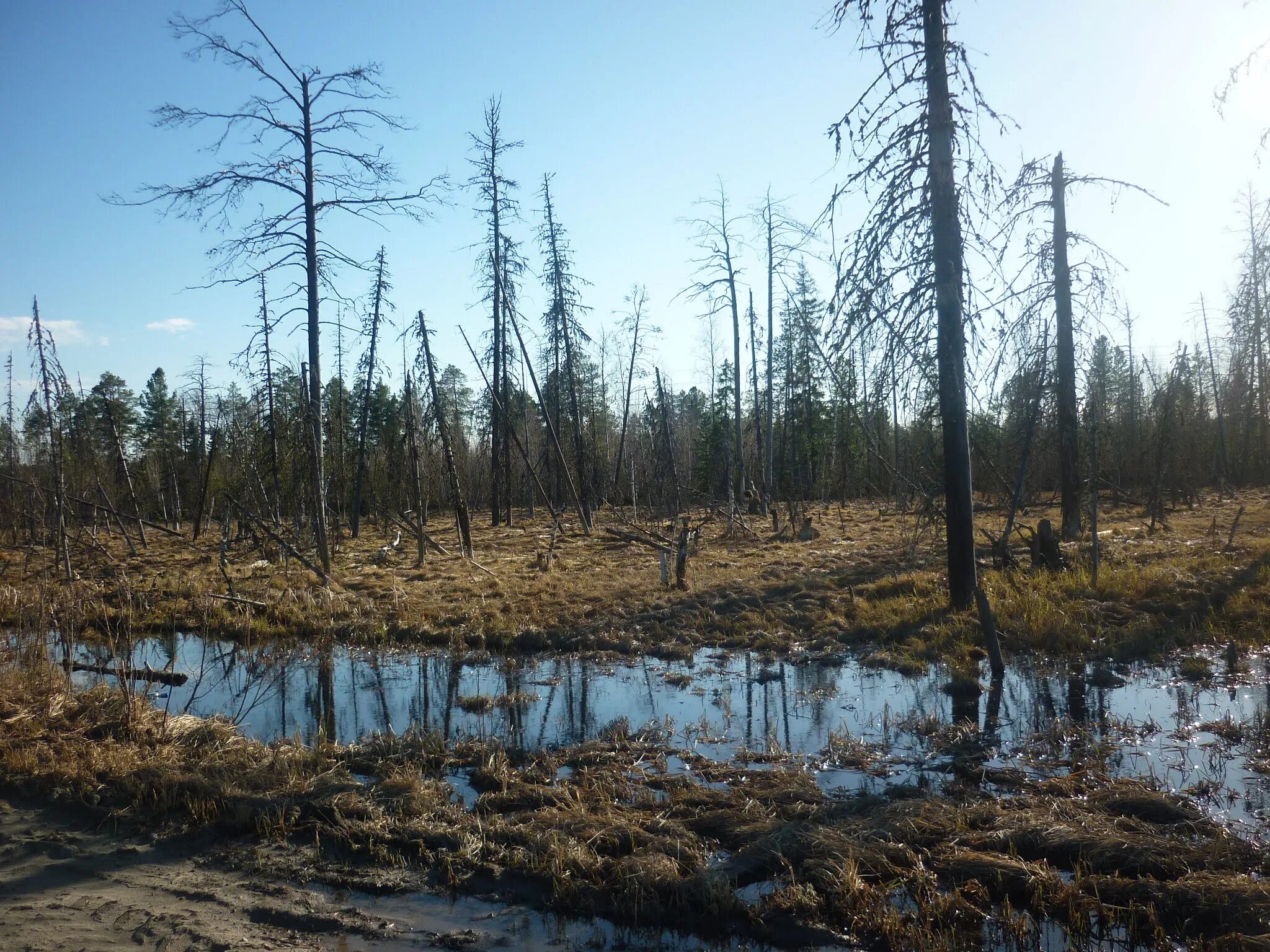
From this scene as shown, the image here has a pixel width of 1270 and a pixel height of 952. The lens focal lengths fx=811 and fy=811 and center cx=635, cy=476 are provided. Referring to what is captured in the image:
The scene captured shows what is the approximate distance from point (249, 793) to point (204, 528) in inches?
1115

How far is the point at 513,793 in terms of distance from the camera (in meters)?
5.81

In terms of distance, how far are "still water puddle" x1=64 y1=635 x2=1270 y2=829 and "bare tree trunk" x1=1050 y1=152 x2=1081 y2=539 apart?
9.24 meters

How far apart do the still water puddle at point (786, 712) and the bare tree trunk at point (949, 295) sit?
92.2 inches

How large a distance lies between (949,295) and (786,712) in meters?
5.82

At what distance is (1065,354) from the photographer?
17.4 meters

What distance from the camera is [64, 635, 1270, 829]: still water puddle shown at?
6152mm

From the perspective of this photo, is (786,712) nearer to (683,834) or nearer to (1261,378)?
(683,834)

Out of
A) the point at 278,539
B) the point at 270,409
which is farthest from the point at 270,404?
the point at 278,539

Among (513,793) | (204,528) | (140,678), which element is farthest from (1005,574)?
(204,528)

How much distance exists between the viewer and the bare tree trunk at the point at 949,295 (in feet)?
33.8

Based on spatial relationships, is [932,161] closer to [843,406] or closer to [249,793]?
[843,406]

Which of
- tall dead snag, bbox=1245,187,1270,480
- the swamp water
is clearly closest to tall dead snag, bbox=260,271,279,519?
the swamp water

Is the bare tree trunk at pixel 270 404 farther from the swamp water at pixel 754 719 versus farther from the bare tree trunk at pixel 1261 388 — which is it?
the bare tree trunk at pixel 1261 388

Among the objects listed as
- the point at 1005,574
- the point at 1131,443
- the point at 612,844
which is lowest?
the point at 612,844
